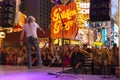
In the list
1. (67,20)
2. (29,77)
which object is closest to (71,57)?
(29,77)

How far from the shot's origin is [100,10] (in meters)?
7.74

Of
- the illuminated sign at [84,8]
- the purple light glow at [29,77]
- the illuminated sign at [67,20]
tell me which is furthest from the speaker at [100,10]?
the illuminated sign at [84,8]

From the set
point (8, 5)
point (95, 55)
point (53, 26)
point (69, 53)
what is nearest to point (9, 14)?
point (8, 5)

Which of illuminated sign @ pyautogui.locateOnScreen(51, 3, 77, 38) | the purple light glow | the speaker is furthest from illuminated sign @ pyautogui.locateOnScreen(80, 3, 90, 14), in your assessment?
the purple light glow

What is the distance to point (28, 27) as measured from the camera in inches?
Answer: 203

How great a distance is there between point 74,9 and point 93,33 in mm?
14400

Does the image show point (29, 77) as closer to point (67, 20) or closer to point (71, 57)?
point (71, 57)

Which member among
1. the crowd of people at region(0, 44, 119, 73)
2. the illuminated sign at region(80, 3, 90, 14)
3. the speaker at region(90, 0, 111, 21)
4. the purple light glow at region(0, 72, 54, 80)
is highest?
the illuminated sign at region(80, 3, 90, 14)

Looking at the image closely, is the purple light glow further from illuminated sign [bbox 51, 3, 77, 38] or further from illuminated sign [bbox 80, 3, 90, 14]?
illuminated sign [bbox 80, 3, 90, 14]

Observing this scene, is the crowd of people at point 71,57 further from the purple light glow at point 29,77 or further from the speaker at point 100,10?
the purple light glow at point 29,77

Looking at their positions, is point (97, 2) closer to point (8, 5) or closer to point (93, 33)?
point (8, 5)

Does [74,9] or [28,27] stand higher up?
[74,9]

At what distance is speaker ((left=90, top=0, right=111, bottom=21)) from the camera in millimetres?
7656

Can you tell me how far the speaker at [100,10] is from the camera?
7656mm
